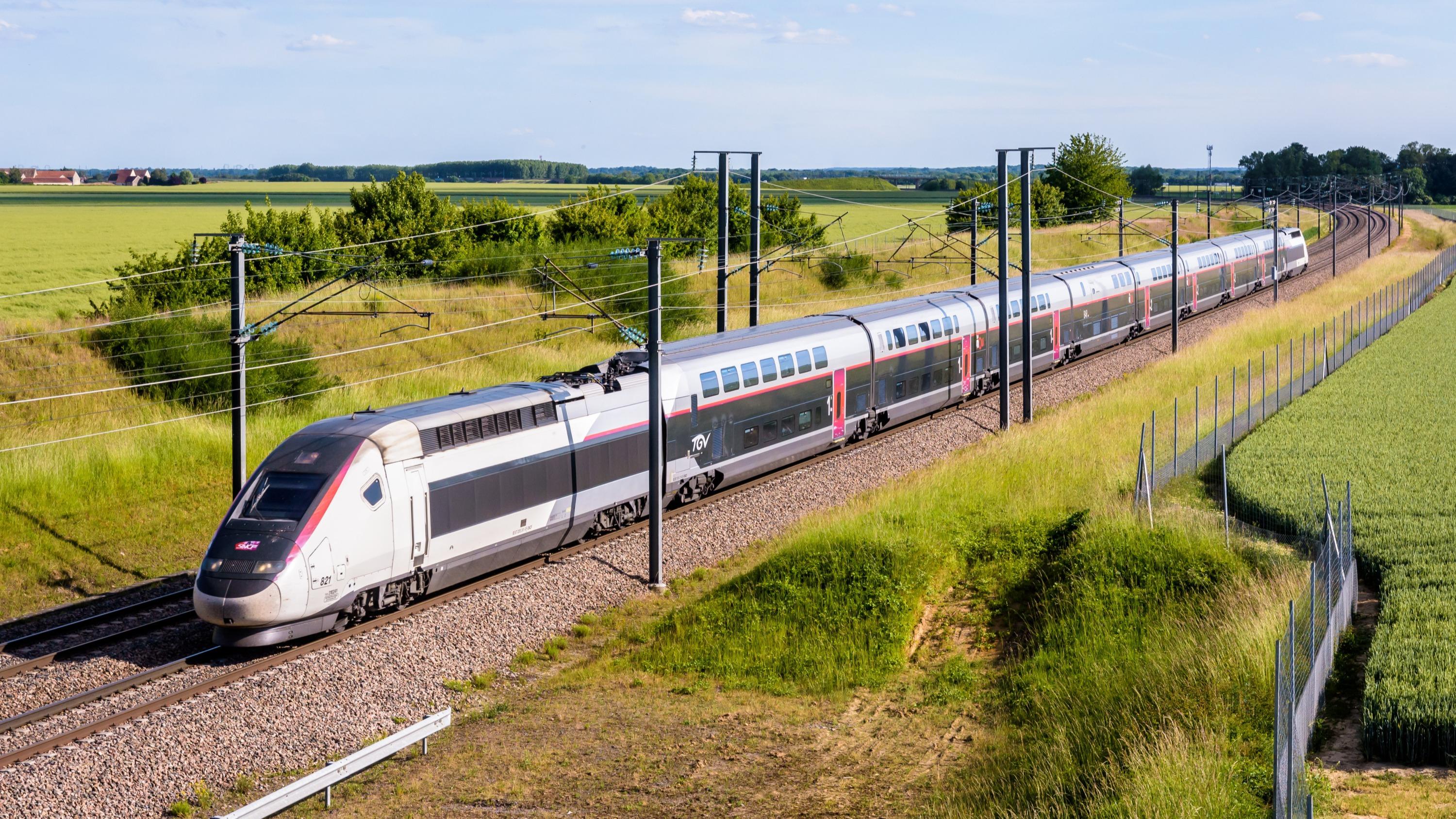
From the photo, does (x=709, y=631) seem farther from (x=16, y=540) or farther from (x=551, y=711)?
(x=16, y=540)

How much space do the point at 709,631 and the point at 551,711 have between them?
359 cm

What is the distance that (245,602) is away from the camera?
17.8 metres

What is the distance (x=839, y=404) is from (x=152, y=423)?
15.8 meters

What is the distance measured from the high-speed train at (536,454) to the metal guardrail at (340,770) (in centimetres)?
330

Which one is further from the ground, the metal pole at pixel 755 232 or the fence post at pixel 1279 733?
the metal pole at pixel 755 232

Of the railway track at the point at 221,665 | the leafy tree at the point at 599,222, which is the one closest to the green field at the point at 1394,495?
the railway track at the point at 221,665

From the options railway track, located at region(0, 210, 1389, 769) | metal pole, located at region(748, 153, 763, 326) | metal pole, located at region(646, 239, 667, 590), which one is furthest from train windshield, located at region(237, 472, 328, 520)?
metal pole, located at region(748, 153, 763, 326)

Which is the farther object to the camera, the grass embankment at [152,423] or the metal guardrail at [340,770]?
the grass embankment at [152,423]

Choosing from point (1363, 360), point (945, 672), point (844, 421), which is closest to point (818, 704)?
point (945, 672)

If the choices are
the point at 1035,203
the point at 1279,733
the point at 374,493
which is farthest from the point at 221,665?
the point at 1035,203

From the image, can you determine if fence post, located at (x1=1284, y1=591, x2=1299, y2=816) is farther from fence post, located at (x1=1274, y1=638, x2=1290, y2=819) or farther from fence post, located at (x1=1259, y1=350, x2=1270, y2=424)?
fence post, located at (x1=1259, y1=350, x2=1270, y2=424)

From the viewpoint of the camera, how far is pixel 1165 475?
2806cm

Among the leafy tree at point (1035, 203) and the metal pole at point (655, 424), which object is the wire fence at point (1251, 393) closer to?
the metal pole at point (655, 424)

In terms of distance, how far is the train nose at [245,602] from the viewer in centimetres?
1777
